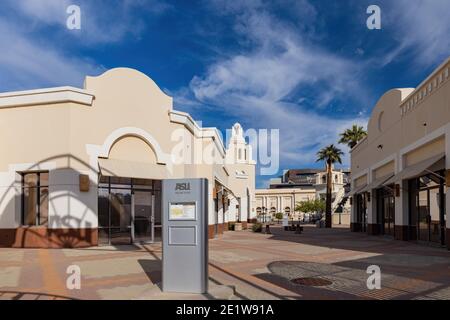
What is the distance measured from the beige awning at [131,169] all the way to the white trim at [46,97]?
2.79 m

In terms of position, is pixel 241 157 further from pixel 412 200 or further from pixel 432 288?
pixel 432 288

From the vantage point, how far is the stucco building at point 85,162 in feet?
56.1

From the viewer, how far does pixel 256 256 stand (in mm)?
14414

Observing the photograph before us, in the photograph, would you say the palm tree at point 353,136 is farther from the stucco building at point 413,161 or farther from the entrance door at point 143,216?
the entrance door at point 143,216

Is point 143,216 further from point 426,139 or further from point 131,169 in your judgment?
point 426,139

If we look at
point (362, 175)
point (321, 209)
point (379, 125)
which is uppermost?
point (379, 125)

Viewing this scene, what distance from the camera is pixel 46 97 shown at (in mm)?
17297

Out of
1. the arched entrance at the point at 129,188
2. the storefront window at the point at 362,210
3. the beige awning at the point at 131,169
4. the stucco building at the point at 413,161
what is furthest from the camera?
the storefront window at the point at 362,210

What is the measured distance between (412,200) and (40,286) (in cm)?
1822

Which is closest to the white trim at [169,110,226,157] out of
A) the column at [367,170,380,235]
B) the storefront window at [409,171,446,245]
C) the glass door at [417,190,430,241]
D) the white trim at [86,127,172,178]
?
the white trim at [86,127,172,178]

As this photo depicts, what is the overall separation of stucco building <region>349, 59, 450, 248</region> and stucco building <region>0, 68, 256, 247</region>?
12.1 metres

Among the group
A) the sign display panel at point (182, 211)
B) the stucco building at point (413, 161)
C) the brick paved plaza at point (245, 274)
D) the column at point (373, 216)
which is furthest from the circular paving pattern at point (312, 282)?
the column at point (373, 216)

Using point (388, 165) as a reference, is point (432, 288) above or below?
below
